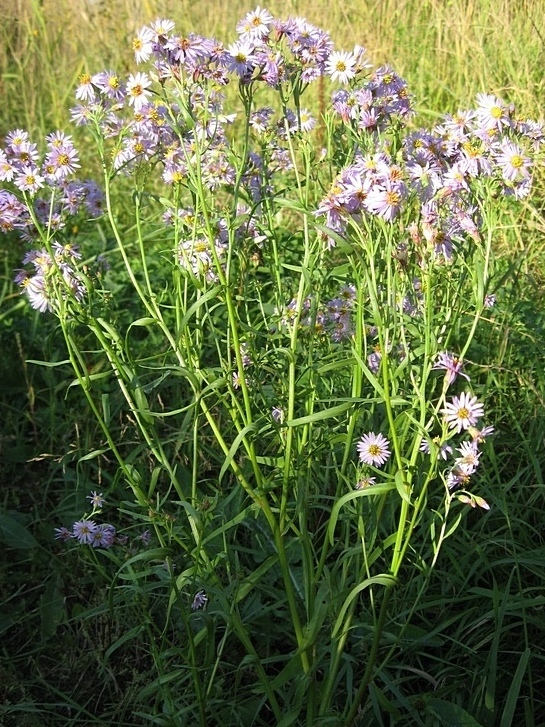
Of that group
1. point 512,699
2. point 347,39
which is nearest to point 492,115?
point 512,699

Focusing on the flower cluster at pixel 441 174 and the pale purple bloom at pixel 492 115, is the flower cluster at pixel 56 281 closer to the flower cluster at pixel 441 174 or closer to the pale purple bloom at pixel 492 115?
the flower cluster at pixel 441 174

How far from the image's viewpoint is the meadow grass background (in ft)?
5.65

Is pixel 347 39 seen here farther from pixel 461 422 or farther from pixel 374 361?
pixel 461 422

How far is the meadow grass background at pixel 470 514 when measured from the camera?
1723mm

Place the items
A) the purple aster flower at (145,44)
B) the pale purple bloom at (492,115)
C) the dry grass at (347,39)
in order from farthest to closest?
the dry grass at (347,39), the purple aster flower at (145,44), the pale purple bloom at (492,115)

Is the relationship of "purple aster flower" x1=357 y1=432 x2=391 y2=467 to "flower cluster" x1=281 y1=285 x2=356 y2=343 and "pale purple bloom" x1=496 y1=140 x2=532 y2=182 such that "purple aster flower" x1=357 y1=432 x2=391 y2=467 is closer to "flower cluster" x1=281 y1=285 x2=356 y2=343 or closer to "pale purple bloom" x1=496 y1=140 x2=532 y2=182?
"flower cluster" x1=281 y1=285 x2=356 y2=343

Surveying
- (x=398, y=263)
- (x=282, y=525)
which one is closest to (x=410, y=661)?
(x=282, y=525)

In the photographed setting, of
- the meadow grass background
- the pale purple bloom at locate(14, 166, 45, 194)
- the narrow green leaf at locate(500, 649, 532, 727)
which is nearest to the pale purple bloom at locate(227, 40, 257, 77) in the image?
the pale purple bloom at locate(14, 166, 45, 194)

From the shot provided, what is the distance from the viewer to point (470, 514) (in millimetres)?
2117

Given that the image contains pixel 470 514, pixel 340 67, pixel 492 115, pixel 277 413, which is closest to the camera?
pixel 492 115

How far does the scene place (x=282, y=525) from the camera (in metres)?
1.45

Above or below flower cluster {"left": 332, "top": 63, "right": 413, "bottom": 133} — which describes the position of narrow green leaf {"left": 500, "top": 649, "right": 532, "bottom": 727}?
below

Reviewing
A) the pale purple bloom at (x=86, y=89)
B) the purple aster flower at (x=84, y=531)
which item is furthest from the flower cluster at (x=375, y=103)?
the purple aster flower at (x=84, y=531)

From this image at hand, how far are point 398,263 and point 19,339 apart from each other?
1706mm
